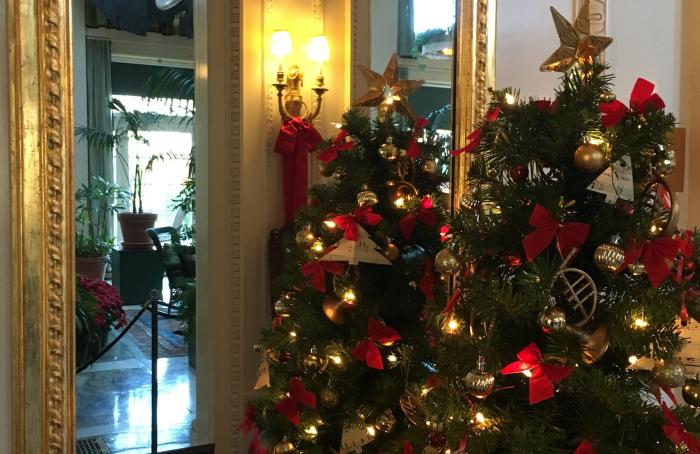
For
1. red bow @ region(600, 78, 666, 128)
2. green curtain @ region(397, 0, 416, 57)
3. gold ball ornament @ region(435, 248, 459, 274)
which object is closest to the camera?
red bow @ region(600, 78, 666, 128)

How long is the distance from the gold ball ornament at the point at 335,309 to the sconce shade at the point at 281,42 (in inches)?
23.5

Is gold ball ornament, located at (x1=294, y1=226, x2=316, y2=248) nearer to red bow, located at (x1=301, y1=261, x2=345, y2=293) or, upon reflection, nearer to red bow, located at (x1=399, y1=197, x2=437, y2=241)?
red bow, located at (x1=301, y1=261, x2=345, y2=293)

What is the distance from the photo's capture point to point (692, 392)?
1123mm

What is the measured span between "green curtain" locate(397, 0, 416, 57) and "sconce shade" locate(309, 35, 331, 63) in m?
0.20

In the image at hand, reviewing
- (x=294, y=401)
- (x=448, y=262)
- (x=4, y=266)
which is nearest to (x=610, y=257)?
(x=448, y=262)

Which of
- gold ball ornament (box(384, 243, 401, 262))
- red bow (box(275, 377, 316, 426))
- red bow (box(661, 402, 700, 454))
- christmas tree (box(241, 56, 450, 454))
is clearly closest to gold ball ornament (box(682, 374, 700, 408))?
red bow (box(661, 402, 700, 454))

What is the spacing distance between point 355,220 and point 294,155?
0.85 feet

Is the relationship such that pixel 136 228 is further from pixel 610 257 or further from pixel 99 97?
pixel 610 257

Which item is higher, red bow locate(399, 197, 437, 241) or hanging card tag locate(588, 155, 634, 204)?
hanging card tag locate(588, 155, 634, 204)

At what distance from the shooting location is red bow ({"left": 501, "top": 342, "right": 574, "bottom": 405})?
1.04 metres

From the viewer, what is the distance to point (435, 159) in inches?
68.9

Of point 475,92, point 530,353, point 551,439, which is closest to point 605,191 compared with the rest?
point 530,353

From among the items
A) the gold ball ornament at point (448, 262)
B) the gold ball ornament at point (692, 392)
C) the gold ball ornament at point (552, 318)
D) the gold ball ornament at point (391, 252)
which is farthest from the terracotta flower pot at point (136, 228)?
the gold ball ornament at point (692, 392)

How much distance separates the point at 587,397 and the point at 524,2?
4.10ft
